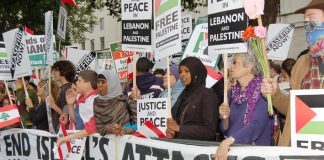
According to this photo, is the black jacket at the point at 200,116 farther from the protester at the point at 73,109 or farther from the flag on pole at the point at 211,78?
the protester at the point at 73,109

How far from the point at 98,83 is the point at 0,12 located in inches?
589

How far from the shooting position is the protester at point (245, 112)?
16.0 ft

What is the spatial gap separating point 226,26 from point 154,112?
138cm

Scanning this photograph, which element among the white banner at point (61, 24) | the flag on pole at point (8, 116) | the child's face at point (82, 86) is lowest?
the flag on pole at point (8, 116)

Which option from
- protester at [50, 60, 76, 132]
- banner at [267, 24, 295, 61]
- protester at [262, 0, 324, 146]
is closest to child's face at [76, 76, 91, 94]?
protester at [50, 60, 76, 132]

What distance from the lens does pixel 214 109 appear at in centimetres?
566

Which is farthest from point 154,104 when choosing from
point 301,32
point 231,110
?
point 301,32

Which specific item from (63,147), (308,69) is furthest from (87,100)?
(308,69)

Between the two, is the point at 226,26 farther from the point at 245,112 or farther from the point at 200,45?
the point at 200,45

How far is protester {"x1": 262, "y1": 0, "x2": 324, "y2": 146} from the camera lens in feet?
14.7

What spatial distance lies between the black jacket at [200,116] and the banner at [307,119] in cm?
140

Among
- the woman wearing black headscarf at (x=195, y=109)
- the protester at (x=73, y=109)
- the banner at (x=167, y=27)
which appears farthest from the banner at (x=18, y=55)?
the woman wearing black headscarf at (x=195, y=109)

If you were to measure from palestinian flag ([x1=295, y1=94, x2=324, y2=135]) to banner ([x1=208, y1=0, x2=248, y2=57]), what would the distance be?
1065 mm

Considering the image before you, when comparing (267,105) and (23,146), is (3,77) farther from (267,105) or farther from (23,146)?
(267,105)
